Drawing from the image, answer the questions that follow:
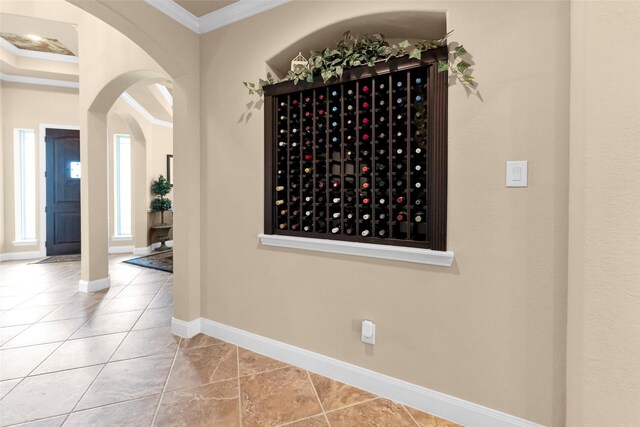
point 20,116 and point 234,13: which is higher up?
point 20,116

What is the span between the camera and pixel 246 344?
227 cm

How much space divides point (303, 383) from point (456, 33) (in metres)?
2.22

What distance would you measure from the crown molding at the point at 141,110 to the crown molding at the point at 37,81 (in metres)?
1.11

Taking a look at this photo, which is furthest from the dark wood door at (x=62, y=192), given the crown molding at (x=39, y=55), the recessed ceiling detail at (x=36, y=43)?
the recessed ceiling detail at (x=36, y=43)

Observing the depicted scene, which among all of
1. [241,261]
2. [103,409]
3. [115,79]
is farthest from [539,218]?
[115,79]

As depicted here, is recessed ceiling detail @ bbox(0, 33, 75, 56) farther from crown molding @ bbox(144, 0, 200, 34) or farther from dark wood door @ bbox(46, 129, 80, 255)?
crown molding @ bbox(144, 0, 200, 34)

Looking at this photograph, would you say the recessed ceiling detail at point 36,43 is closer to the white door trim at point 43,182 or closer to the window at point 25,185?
the white door trim at point 43,182

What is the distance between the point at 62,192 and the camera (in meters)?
5.40

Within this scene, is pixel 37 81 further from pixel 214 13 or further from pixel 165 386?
pixel 165 386

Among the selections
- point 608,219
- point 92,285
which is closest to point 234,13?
point 608,219

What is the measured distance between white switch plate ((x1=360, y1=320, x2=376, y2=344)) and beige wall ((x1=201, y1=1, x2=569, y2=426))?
4 centimetres

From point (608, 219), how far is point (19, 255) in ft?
24.9

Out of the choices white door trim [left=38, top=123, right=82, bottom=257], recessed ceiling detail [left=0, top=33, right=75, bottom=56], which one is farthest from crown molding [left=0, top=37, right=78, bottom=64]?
white door trim [left=38, top=123, right=82, bottom=257]

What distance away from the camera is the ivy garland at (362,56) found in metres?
1.51
